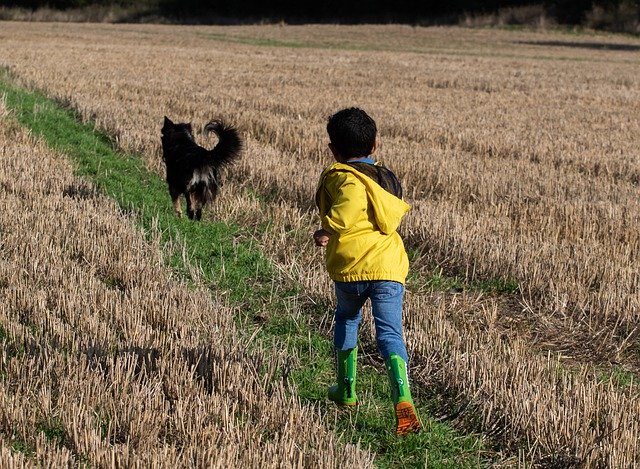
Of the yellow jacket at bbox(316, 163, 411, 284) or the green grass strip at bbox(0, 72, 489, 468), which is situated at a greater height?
the yellow jacket at bbox(316, 163, 411, 284)

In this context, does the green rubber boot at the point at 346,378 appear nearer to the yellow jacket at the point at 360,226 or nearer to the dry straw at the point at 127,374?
the dry straw at the point at 127,374

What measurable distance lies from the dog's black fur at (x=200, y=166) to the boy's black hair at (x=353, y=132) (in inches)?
126

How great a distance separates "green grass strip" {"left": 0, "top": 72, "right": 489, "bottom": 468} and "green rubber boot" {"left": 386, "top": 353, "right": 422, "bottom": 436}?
106 millimetres

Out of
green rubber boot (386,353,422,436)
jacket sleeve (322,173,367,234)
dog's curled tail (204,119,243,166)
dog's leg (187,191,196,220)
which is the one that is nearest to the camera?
green rubber boot (386,353,422,436)

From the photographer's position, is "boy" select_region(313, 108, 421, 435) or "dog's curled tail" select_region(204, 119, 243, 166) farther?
"dog's curled tail" select_region(204, 119, 243, 166)

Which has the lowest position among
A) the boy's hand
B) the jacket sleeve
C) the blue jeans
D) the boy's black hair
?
the blue jeans

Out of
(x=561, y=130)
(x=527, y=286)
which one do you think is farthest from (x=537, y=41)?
(x=527, y=286)

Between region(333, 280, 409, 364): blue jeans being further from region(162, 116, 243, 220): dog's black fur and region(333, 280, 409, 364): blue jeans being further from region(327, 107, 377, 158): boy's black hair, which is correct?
region(162, 116, 243, 220): dog's black fur

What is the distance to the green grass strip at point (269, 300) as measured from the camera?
12.0ft

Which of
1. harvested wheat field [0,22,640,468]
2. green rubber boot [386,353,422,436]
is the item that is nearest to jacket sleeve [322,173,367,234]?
green rubber boot [386,353,422,436]

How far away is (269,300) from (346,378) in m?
1.61

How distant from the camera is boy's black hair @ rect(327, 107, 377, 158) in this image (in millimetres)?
3736

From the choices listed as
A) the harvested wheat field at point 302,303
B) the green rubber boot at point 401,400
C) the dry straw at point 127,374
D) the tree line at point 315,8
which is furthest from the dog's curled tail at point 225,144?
the tree line at point 315,8

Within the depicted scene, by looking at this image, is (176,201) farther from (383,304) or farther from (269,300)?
(383,304)
